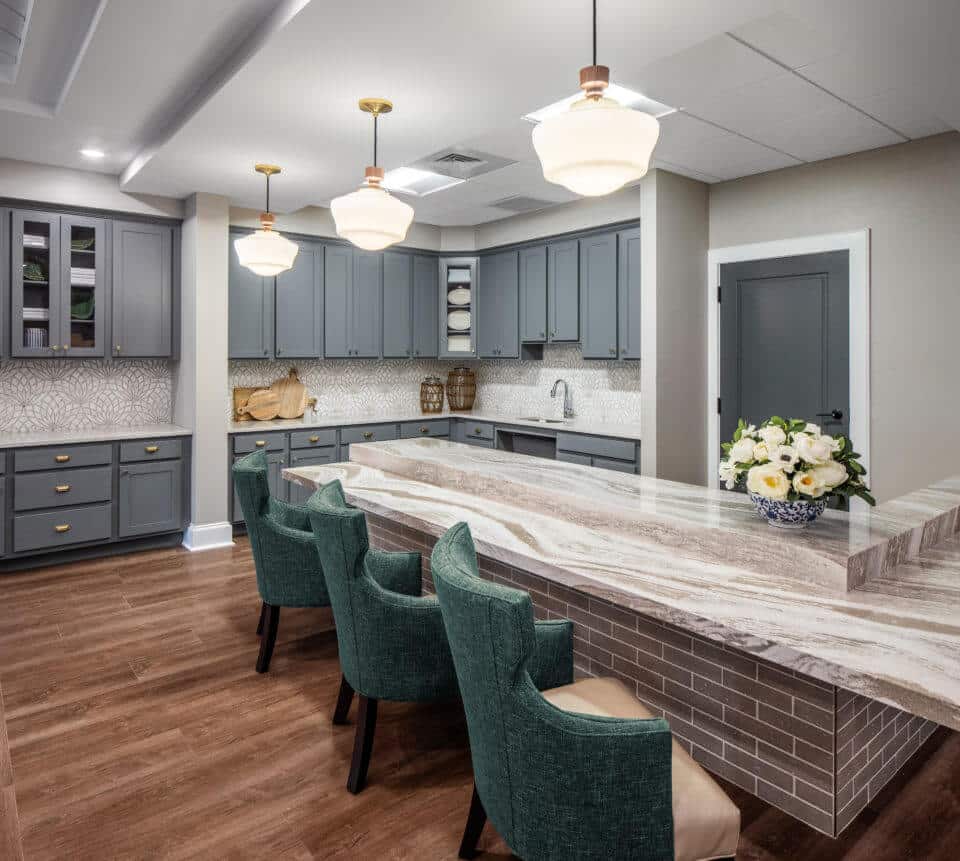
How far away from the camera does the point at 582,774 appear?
4.43 feet

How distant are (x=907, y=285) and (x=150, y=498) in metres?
5.04

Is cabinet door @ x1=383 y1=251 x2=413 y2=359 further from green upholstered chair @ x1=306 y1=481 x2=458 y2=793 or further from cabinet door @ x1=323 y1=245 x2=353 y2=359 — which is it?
green upholstered chair @ x1=306 y1=481 x2=458 y2=793

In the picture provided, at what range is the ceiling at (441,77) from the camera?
255cm

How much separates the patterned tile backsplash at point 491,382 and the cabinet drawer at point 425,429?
57 centimetres

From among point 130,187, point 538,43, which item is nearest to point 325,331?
point 130,187

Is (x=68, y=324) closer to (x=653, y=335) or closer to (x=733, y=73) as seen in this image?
(x=653, y=335)

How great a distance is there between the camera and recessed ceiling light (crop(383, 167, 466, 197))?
495cm

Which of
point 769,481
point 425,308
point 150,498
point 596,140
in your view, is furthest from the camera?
point 425,308

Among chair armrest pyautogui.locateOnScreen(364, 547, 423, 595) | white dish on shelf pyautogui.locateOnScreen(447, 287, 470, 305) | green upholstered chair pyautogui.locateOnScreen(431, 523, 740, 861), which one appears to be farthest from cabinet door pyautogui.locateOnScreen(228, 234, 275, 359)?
green upholstered chair pyautogui.locateOnScreen(431, 523, 740, 861)

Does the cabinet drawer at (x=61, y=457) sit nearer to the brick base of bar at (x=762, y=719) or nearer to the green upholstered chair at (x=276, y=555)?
the green upholstered chair at (x=276, y=555)

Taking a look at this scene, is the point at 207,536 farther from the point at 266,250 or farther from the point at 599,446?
the point at 599,446

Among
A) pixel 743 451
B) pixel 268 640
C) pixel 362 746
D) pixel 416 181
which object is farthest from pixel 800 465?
pixel 416 181

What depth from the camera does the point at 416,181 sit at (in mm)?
5160

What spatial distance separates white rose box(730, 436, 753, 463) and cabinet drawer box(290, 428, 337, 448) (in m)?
4.15
